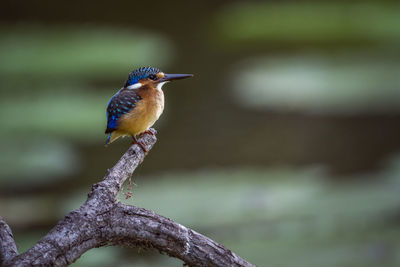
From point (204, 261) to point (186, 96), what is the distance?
386 cm

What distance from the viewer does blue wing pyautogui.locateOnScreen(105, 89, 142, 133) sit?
1476mm

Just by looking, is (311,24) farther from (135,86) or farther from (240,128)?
(135,86)

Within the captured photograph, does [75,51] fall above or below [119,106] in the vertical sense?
above

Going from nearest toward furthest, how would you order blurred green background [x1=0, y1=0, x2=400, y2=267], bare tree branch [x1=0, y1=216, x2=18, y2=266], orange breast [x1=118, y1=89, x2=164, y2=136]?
1. bare tree branch [x1=0, y1=216, x2=18, y2=266]
2. orange breast [x1=118, y1=89, x2=164, y2=136]
3. blurred green background [x1=0, y1=0, x2=400, y2=267]

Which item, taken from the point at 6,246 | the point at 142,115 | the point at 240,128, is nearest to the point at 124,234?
the point at 6,246

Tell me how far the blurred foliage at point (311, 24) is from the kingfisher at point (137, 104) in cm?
345

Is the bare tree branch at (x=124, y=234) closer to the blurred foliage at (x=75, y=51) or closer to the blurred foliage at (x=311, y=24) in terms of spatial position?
the blurred foliage at (x=75, y=51)

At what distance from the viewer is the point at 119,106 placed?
148cm

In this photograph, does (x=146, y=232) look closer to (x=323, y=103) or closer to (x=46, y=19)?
(x=323, y=103)

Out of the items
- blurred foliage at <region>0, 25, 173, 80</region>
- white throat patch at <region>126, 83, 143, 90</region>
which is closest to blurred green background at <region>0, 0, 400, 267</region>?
blurred foliage at <region>0, 25, 173, 80</region>

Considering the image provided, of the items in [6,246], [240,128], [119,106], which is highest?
[240,128]

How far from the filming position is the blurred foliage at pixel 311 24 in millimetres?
5102

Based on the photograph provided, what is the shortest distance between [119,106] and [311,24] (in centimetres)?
422

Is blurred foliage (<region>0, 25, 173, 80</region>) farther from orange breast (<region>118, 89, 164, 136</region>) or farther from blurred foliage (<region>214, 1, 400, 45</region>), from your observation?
orange breast (<region>118, 89, 164, 136</region>)
